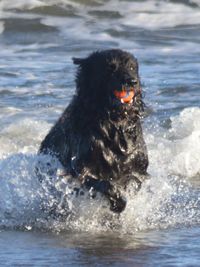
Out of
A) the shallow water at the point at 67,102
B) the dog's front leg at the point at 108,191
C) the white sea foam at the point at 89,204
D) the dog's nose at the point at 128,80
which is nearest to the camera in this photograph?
the shallow water at the point at 67,102

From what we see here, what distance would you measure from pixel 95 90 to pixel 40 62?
900 cm

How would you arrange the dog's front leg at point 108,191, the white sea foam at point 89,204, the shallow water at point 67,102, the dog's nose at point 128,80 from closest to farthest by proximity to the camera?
1. the shallow water at point 67,102
2. the dog's nose at point 128,80
3. the dog's front leg at point 108,191
4. the white sea foam at point 89,204

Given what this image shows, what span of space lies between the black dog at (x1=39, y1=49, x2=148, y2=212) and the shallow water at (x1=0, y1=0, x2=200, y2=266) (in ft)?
0.60

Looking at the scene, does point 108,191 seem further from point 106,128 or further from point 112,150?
point 106,128

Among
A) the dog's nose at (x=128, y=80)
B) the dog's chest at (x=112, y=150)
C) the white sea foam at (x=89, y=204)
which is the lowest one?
the white sea foam at (x=89, y=204)

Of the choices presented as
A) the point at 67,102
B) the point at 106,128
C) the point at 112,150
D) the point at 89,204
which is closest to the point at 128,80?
the point at 106,128

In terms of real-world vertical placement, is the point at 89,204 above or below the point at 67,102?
below

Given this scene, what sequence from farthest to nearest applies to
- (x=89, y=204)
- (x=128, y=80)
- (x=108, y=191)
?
1. (x=89, y=204)
2. (x=108, y=191)
3. (x=128, y=80)

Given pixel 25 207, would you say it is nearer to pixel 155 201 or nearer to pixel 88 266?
pixel 155 201

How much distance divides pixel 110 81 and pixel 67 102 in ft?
18.2

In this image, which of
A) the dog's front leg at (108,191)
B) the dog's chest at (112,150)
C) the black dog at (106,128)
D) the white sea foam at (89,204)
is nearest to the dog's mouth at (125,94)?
the black dog at (106,128)

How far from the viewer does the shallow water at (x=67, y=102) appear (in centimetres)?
730

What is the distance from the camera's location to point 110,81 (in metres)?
7.62

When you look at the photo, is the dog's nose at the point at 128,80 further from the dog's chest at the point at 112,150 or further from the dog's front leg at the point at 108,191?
the dog's front leg at the point at 108,191
